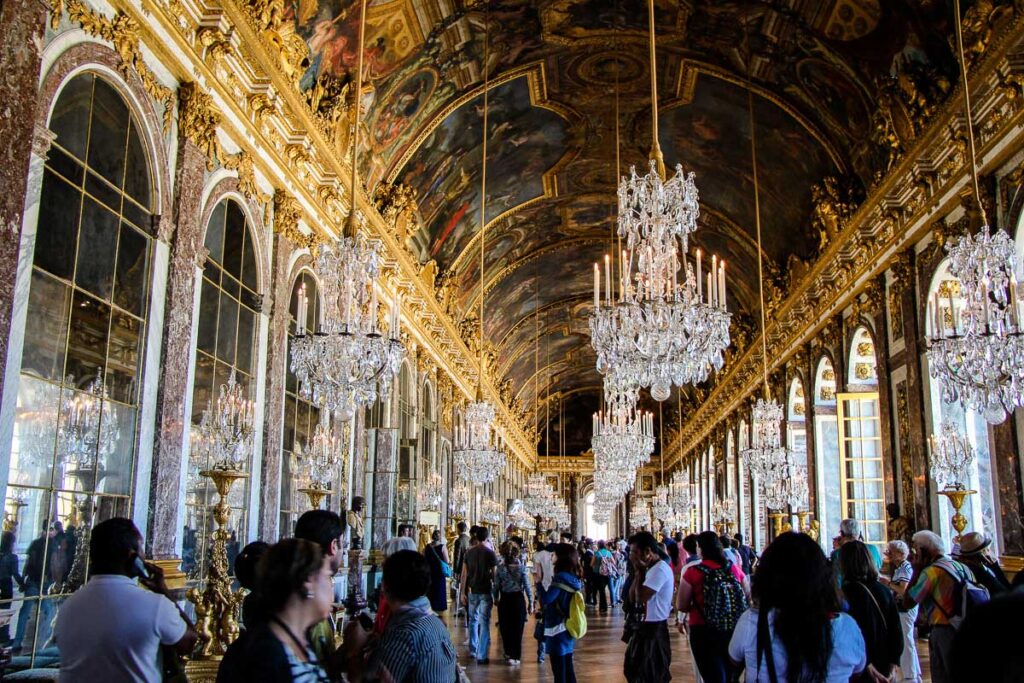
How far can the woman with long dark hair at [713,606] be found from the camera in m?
6.04

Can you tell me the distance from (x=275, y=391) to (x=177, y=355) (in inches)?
105

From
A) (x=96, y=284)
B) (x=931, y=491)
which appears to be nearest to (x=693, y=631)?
(x=96, y=284)

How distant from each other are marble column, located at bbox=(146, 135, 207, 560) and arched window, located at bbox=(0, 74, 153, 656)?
300 millimetres

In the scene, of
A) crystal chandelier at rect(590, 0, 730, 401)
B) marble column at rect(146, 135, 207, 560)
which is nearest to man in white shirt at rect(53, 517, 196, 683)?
crystal chandelier at rect(590, 0, 730, 401)

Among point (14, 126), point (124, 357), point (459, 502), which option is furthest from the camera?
point (459, 502)

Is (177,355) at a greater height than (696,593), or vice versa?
(177,355)

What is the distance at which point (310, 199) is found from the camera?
1238 cm

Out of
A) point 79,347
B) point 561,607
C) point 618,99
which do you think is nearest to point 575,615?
point 561,607

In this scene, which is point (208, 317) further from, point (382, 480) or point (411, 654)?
point (382, 480)

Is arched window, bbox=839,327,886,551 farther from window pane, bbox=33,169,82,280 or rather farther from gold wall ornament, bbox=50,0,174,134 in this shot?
window pane, bbox=33,169,82,280

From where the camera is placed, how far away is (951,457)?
403 inches

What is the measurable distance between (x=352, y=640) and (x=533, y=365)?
38.8 metres

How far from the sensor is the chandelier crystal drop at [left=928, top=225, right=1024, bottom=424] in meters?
7.44

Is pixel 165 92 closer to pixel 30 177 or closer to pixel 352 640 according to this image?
pixel 30 177
